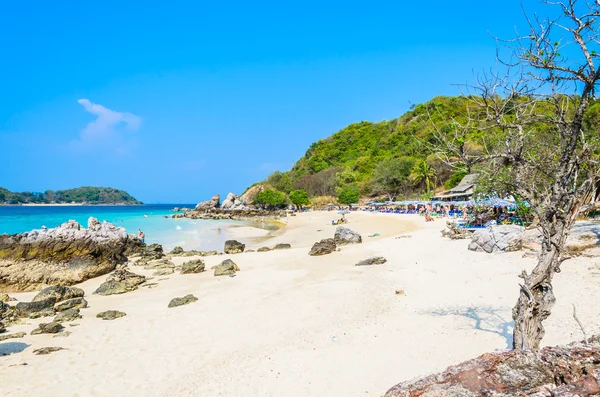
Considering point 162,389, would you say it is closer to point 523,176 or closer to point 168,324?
point 168,324

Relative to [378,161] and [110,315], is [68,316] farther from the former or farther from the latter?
[378,161]

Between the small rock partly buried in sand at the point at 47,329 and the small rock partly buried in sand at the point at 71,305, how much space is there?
2.00 meters

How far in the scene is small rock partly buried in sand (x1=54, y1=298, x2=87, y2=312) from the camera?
12.0m

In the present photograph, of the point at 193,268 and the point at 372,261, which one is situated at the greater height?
the point at 372,261

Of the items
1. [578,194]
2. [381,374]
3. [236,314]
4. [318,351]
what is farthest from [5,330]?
[578,194]

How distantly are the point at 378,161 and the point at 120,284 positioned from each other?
75.8 metres

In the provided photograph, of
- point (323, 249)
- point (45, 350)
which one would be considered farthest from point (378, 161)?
point (45, 350)

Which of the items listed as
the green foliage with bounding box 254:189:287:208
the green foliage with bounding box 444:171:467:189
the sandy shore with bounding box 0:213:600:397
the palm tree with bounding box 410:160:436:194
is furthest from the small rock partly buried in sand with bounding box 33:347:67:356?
the green foliage with bounding box 254:189:287:208

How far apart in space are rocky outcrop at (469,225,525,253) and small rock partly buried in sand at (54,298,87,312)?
15.2 meters

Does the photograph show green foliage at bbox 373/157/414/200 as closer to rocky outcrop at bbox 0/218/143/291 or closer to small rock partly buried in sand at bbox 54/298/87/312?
rocky outcrop at bbox 0/218/143/291

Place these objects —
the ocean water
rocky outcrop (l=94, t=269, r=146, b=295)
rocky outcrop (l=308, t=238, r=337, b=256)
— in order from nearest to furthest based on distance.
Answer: rocky outcrop (l=94, t=269, r=146, b=295) < rocky outcrop (l=308, t=238, r=337, b=256) < the ocean water

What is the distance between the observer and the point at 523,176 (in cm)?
470

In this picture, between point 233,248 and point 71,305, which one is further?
point 233,248

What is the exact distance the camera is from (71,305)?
1218cm
